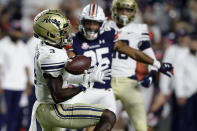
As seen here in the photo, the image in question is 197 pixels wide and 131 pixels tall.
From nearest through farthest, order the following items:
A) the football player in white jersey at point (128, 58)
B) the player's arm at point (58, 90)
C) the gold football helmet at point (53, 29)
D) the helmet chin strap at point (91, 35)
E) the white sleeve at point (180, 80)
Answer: the player's arm at point (58, 90) < the gold football helmet at point (53, 29) < the helmet chin strap at point (91, 35) < the football player in white jersey at point (128, 58) < the white sleeve at point (180, 80)

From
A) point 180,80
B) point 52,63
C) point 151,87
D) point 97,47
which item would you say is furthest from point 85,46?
point 180,80

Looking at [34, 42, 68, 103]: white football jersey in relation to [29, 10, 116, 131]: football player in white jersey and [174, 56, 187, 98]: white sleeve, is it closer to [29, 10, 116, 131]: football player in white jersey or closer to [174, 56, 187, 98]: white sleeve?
[29, 10, 116, 131]: football player in white jersey

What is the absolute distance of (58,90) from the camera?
4.60 meters

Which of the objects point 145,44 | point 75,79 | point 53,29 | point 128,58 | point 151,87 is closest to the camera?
point 53,29

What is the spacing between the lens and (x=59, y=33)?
4801 mm

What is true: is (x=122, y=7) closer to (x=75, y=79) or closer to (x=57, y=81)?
(x=75, y=79)

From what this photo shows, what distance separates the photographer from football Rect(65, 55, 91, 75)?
465 cm

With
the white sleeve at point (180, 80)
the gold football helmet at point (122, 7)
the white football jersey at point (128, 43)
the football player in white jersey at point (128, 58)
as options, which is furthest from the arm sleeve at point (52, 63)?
the white sleeve at point (180, 80)

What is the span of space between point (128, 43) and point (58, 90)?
2.04 metres

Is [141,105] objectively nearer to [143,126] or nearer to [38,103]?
[143,126]

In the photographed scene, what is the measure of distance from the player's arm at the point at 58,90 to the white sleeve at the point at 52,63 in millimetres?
48

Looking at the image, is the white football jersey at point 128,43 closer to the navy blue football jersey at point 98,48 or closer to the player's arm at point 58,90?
the navy blue football jersey at point 98,48

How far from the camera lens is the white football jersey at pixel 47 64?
4648 millimetres

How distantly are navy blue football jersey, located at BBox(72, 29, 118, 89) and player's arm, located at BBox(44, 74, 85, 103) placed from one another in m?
1.24
